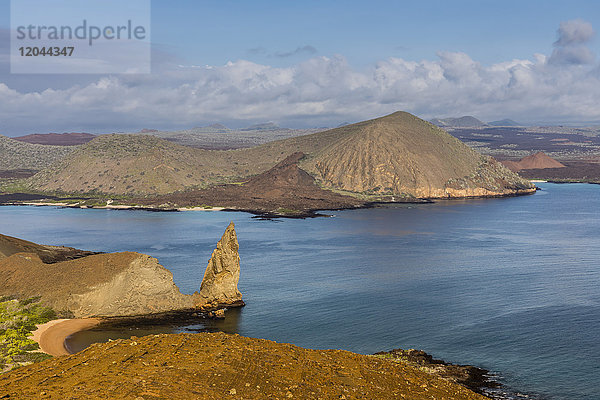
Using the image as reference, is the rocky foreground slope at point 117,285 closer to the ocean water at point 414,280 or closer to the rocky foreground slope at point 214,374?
the ocean water at point 414,280

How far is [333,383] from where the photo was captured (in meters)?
34.3

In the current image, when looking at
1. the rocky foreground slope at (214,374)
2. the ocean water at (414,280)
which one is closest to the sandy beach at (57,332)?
the ocean water at (414,280)

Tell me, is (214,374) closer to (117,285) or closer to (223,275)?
(117,285)

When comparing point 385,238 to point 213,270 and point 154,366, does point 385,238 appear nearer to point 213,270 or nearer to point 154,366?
point 213,270

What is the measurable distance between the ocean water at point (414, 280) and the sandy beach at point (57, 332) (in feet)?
8.18

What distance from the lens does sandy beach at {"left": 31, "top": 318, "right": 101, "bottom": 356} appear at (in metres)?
55.0

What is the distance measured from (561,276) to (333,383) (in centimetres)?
6564

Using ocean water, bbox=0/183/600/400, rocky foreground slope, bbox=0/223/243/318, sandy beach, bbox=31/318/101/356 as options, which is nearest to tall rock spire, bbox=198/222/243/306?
rocky foreground slope, bbox=0/223/243/318

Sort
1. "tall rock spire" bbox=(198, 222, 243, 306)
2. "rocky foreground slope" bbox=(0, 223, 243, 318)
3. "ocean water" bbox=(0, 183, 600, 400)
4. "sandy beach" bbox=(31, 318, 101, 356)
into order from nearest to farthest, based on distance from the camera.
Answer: "sandy beach" bbox=(31, 318, 101, 356), "ocean water" bbox=(0, 183, 600, 400), "rocky foreground slope" bbox=(0, 223, 243, 318), "tall rock spire" bbox=(198, 222, 243, 306)

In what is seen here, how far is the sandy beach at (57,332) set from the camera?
55000 mm

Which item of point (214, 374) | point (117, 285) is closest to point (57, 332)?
point (117, 285)

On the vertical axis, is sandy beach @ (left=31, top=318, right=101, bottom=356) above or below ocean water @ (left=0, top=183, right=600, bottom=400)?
below

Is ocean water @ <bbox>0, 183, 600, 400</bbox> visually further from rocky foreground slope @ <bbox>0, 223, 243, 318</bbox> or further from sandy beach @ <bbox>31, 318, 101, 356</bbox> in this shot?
rocky foreground slope @ <bbox>0, 223, 243, 318</bbox>

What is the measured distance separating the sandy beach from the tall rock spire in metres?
13.4
